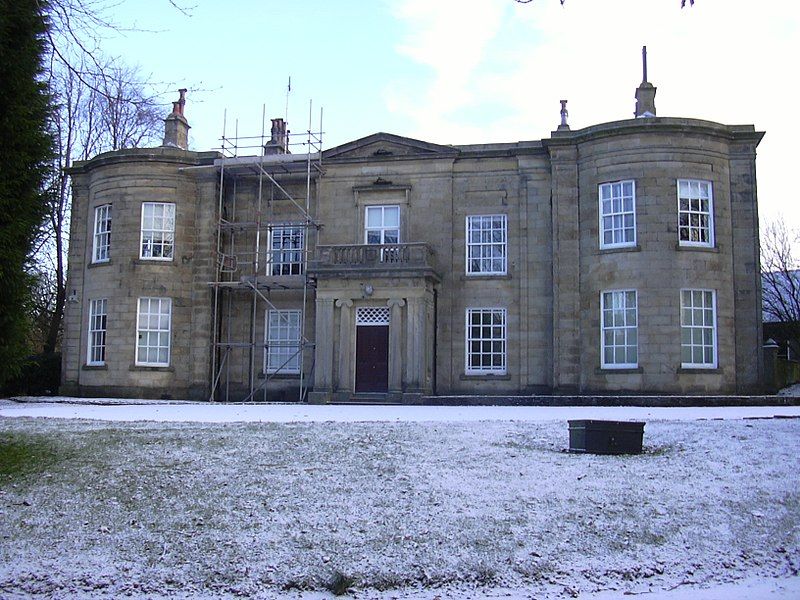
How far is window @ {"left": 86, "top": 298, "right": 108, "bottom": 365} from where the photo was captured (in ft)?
105

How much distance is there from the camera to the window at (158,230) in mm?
31922

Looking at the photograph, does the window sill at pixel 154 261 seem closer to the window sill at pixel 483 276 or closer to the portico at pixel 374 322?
the portico at pixel 374 322

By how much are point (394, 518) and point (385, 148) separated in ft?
76.1

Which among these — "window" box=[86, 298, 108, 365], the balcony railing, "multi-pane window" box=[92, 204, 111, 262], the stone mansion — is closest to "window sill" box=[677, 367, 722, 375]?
the stone mansion

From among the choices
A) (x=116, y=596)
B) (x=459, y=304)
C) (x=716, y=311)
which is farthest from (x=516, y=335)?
(x=116, y=596)

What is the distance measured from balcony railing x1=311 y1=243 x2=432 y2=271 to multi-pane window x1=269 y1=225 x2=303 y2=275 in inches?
107

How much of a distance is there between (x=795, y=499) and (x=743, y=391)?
1826 centimetres

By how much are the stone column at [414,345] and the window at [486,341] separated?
225 centimetres

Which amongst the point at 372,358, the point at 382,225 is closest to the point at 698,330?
the point at 372,358

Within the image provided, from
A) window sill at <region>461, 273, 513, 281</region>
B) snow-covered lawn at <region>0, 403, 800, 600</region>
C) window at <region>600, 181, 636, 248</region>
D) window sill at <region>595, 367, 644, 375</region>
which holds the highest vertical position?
window at <region>600, 181, 636, 248</region>

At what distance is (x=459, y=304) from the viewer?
29984 millimetres

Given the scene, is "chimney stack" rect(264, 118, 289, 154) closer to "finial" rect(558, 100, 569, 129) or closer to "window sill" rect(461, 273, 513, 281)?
"window sill" rect(461, 273, 513, 281)

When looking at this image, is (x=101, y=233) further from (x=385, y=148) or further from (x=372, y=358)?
(x=372, y=358)

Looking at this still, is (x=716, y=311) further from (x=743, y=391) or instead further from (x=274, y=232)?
(x=274, y=232)
